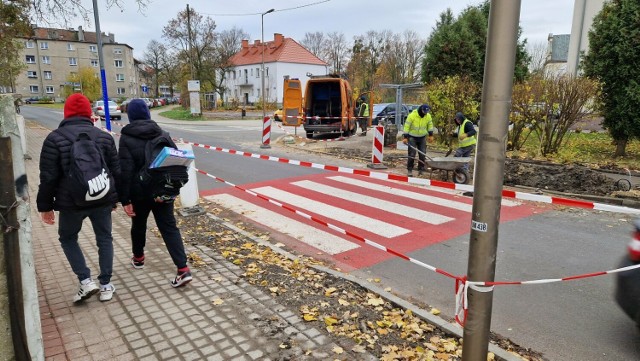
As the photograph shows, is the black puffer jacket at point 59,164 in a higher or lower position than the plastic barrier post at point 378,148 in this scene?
higher

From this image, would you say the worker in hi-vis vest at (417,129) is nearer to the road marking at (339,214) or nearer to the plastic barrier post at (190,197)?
the road marking at (339,214)

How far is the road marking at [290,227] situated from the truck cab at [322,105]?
11436 millimetres

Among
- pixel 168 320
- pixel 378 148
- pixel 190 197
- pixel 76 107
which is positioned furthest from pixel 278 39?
pixel 168 320

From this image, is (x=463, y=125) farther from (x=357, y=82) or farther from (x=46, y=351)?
(x=357, y=82)

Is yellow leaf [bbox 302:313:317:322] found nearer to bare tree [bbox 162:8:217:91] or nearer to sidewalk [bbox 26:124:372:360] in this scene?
sidewalk [bbox 26:124:372:360]

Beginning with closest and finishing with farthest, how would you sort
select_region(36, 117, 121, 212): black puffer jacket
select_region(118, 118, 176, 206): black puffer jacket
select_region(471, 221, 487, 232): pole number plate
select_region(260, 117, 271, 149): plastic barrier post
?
1. select_region(471, 221, 487, 232): pole number plate
2. select_region(36, 117, 121, 212): black puffer jacket
3. select_region(118, 118, 176, 206): black puffer jacket
4. select_region(260, 117, 271, 149): plastic barrier post

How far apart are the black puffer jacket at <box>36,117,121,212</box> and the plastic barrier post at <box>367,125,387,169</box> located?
29.2 ft

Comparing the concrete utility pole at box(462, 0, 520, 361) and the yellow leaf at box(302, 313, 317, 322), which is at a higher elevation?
the concrete utility pole at box(462, 0, 520, 361)

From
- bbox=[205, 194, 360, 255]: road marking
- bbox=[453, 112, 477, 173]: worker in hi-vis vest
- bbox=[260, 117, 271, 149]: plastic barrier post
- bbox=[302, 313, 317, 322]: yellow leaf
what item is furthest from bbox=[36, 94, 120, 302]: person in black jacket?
bbox=[260, 117, 271, 149]: plastic barrier post

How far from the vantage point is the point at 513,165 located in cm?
1124

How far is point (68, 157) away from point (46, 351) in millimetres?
1631

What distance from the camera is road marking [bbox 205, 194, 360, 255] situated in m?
6.15

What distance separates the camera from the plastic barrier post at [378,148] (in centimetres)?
1202

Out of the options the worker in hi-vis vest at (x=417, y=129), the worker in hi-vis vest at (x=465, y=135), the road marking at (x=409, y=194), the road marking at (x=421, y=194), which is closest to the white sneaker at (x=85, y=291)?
the road marking at (x=421, y=194)
